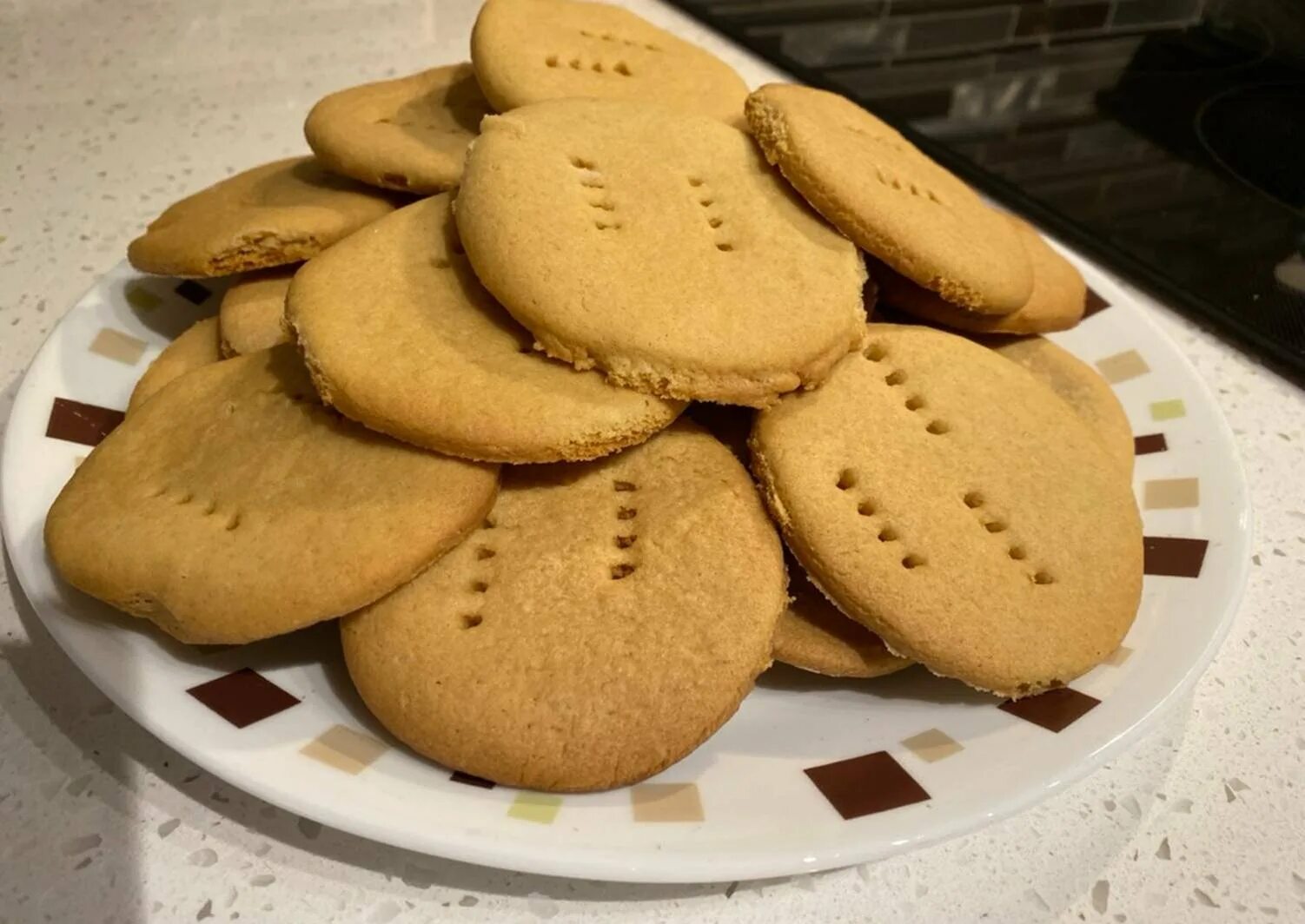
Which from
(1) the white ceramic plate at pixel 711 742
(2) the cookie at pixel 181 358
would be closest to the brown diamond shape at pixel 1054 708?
(1) the white ceramic plate at pixel 711 742

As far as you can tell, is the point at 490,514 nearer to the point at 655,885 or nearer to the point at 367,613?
the point at 367,613

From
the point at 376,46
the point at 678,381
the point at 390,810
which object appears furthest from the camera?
the point at 376,46

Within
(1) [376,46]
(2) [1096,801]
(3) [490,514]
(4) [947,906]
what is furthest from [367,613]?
(1) [376,46]

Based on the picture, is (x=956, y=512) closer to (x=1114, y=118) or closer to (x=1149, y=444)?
(x=1149, y=444)

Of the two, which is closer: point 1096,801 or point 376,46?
point 1096,801

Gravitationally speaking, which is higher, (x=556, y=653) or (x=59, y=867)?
(x=556, y=653)

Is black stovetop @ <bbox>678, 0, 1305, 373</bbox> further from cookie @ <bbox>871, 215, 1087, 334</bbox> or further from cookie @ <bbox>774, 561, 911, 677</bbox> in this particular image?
cookie @ <bbox>774, 561, 911, 677</bbox>
